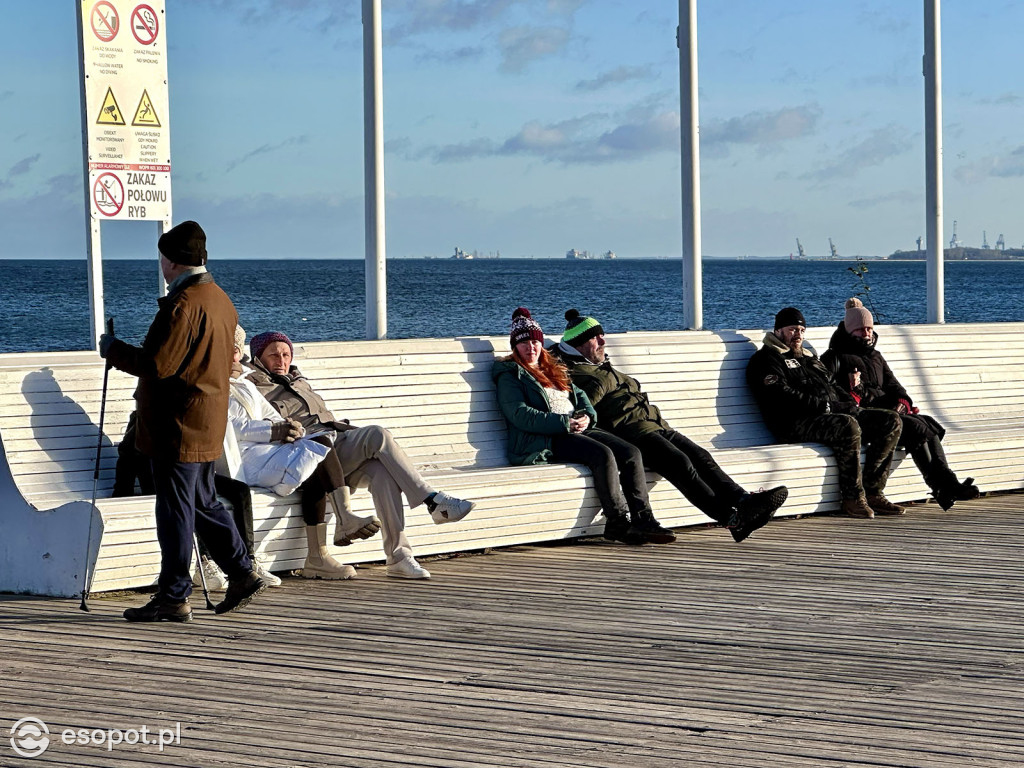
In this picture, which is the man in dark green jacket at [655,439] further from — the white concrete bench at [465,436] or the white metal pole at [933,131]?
the white metal pole at [933,131]

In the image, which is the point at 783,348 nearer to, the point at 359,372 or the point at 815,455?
the point at 815,455

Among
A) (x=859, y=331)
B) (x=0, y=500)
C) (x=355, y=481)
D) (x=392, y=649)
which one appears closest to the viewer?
(x=392, y=649)

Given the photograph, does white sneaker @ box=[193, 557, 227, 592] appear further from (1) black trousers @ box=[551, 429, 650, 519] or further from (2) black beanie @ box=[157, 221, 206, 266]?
(1) black trousers @ box=[551, 429, 650, 519]

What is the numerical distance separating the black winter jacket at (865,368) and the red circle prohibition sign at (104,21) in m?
4.36

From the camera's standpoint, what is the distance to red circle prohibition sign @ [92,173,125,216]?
24.5 feet

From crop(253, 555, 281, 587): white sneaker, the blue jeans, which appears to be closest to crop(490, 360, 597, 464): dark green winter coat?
crop(253, 555, 281, 587): white sneaker

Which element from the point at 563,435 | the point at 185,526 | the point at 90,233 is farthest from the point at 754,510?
the point at 90,233

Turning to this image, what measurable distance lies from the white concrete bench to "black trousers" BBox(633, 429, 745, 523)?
184 millimetres

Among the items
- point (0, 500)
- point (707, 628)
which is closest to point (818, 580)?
point (707, 628)

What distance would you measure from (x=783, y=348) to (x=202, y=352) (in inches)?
164

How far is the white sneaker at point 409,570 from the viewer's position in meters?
6.34

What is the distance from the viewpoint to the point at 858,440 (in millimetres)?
8102

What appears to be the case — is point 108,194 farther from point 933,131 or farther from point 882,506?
point 933,131

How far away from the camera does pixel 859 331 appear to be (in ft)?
28.9
